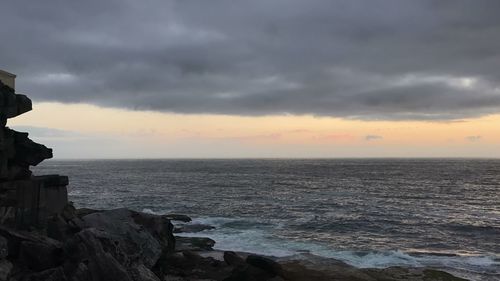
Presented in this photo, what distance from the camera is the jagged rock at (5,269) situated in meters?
18.0

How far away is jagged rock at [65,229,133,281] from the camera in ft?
58.8

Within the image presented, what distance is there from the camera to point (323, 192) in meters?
84.8

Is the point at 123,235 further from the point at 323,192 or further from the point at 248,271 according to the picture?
the point at 323,192

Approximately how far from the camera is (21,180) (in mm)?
31031

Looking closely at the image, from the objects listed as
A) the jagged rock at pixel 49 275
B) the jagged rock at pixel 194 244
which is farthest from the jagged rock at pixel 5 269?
the jagged rock at pixel 194 244

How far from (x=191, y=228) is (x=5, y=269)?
90.3 feet

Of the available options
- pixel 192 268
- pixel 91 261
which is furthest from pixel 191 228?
pixel 91 261

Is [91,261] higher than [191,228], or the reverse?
[91,261]

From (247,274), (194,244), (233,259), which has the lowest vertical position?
(194,244)

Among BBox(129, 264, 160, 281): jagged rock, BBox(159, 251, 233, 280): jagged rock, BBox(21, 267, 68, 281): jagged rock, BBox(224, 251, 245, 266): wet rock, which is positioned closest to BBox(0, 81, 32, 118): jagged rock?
BBox(159, 251, 233, 280): jagged rock

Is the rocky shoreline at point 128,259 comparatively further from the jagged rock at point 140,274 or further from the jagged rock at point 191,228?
Result: the jagged rock at point 191,228

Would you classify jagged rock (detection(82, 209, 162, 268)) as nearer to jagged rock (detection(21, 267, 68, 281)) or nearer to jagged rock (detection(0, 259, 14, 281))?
jagged rock (detection(21, 267, 68, 281))

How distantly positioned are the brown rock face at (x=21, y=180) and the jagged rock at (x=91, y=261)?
11279 mm

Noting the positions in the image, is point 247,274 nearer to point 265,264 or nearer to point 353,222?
point 265,264
